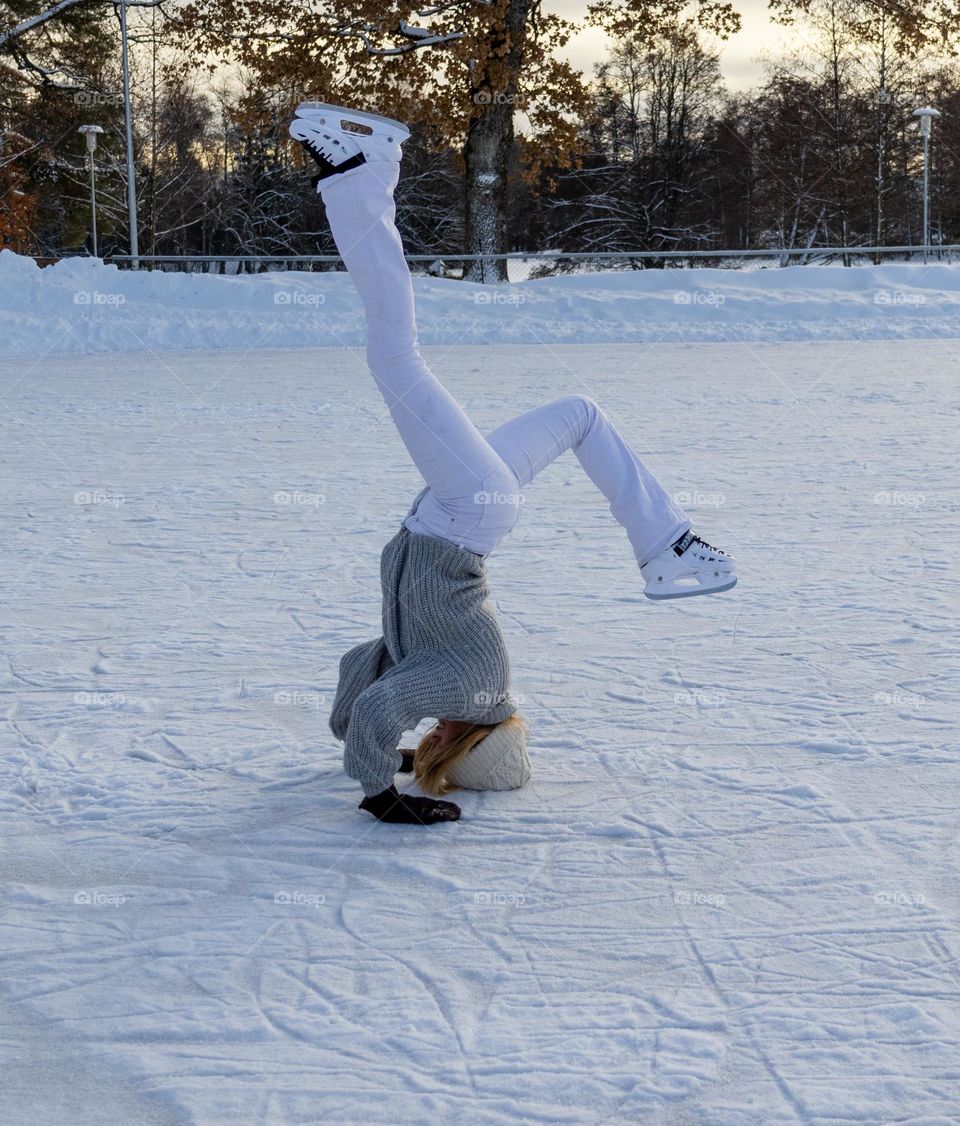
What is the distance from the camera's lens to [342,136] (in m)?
2.98

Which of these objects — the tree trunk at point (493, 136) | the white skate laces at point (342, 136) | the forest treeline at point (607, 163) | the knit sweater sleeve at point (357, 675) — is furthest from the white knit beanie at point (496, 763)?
the forest treeline at point (607, 163)

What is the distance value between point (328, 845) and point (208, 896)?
1.08 ft

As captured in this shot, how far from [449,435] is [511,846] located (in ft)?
2.88

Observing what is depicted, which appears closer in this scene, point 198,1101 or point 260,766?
point 198,1101

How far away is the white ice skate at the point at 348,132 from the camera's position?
2975 millimetres

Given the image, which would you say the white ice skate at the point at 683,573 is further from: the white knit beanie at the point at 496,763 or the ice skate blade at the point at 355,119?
the ice skate blade at the point at 355,119

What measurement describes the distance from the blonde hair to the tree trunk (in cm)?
1794

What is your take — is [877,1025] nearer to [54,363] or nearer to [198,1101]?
[198,1101]

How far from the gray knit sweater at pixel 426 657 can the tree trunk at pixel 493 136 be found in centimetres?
1794

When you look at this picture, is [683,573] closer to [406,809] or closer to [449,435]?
[449,435]

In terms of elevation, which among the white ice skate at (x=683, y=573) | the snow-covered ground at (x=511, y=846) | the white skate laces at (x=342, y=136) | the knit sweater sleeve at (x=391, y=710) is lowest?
the snow-covered ground at (x=511, y=846)

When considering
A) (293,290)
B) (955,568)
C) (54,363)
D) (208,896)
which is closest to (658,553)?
(208,896)

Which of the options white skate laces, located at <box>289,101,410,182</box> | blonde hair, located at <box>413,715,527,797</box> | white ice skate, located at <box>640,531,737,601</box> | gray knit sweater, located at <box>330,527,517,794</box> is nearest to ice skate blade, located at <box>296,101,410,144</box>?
white skate laces, located at <box>289,101,410,182</box>

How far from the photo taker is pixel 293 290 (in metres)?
18.0
